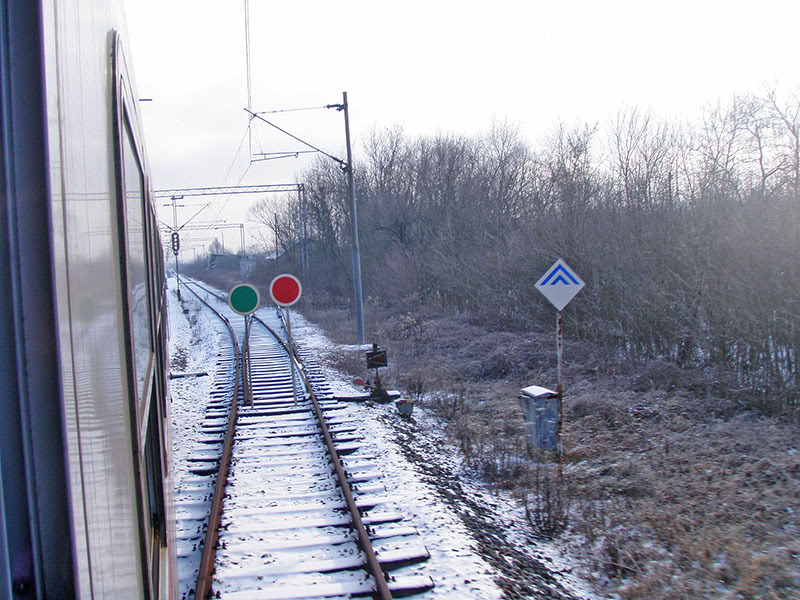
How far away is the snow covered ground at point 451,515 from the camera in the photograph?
4738mm

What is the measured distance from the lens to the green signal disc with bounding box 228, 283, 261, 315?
35.2ft

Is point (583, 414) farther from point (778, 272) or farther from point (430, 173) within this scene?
point (430, 173)

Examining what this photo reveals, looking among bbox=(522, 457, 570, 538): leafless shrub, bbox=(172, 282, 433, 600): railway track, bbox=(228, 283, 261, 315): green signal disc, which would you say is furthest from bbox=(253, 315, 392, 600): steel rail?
bbox=(228, 283, 261, 315): green signal disc

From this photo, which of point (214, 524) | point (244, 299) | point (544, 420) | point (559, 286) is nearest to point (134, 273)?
point (214, 524)

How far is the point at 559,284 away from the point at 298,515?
15.2 ft

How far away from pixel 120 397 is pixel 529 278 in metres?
19.0

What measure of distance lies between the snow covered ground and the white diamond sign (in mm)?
2403

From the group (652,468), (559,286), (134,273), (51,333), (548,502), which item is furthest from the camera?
(559,286)

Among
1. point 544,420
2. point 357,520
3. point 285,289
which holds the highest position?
point 285,289

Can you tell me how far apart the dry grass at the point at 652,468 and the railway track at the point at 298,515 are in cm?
152

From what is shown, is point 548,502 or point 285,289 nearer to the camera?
point 548,502

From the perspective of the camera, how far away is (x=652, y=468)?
24.7ft

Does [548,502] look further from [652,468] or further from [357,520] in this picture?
[652,468]

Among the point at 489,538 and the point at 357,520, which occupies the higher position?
the point at 357,520
